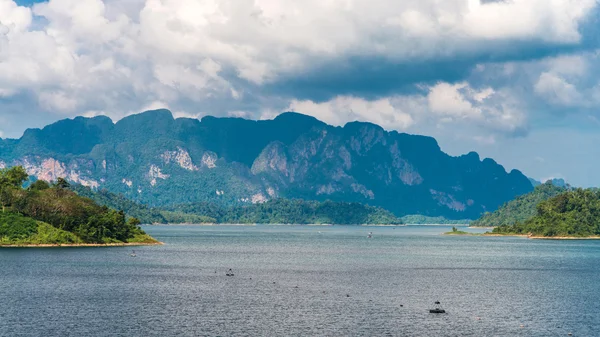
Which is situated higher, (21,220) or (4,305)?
(21,220)

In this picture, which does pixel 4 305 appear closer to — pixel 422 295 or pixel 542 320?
pixel 422 295

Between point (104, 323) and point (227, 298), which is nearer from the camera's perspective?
point (104, 323)

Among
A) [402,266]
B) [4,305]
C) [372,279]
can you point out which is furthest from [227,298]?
[402,266]

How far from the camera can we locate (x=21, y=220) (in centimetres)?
19575

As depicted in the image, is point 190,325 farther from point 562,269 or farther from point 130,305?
point 562,269

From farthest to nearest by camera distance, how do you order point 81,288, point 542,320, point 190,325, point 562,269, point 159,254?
point 159,254, point 562,269, point 81,288, point 542,320, point 190,325

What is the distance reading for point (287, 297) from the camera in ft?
345

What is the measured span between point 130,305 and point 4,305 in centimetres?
1605

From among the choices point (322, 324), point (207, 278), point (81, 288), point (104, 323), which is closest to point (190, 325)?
point (104, 323)

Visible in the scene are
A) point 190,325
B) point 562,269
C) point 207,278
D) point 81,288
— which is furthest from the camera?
point 562,269

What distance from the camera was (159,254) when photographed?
193 meters

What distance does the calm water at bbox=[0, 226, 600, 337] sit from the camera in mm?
79312

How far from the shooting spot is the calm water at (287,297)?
260 ft

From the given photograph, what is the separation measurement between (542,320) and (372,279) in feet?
163
